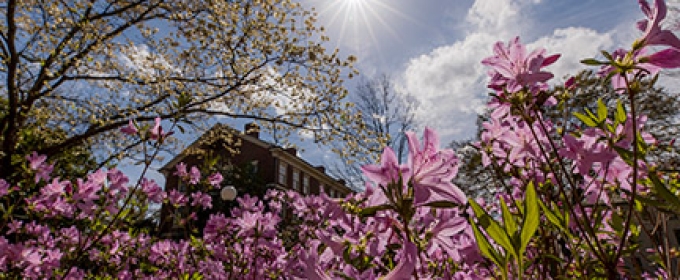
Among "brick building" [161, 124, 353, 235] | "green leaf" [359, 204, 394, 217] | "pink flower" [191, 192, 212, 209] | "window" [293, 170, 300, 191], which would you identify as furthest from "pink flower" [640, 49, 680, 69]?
"window" [293, 170, 300, 191]

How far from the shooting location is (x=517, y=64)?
988 millimetres

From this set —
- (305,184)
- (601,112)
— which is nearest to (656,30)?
(601,112)

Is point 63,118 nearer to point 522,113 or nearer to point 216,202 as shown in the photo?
point 216,202

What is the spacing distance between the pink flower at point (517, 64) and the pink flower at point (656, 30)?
0.57ft

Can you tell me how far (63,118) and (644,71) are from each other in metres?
12.0

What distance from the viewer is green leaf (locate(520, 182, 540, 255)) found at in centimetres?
50

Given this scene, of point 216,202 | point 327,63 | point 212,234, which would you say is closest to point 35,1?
point 327,63

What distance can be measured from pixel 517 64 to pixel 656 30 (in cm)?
28

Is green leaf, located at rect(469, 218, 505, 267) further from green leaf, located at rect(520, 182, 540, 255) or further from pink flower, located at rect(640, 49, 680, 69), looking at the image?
pink flower, located at rect(640, 49, 680, 69)

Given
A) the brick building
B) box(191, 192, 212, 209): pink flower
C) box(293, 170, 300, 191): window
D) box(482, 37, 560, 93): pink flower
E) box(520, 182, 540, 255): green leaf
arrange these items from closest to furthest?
box(520, 182, 540, 255): green leaf → box(482, 37, 560, 93): pink flower → box(191, 192, 212, 209): pink flower → the brick building → box(293, 170, 300, 191): window

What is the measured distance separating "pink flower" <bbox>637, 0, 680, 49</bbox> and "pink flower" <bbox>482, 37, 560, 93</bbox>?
17 cm

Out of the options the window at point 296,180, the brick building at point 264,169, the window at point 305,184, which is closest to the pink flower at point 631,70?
the brick building at point 264,169

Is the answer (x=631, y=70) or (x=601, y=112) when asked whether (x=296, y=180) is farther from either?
(x=631, y=70)

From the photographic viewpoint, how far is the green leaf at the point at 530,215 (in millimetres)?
505
